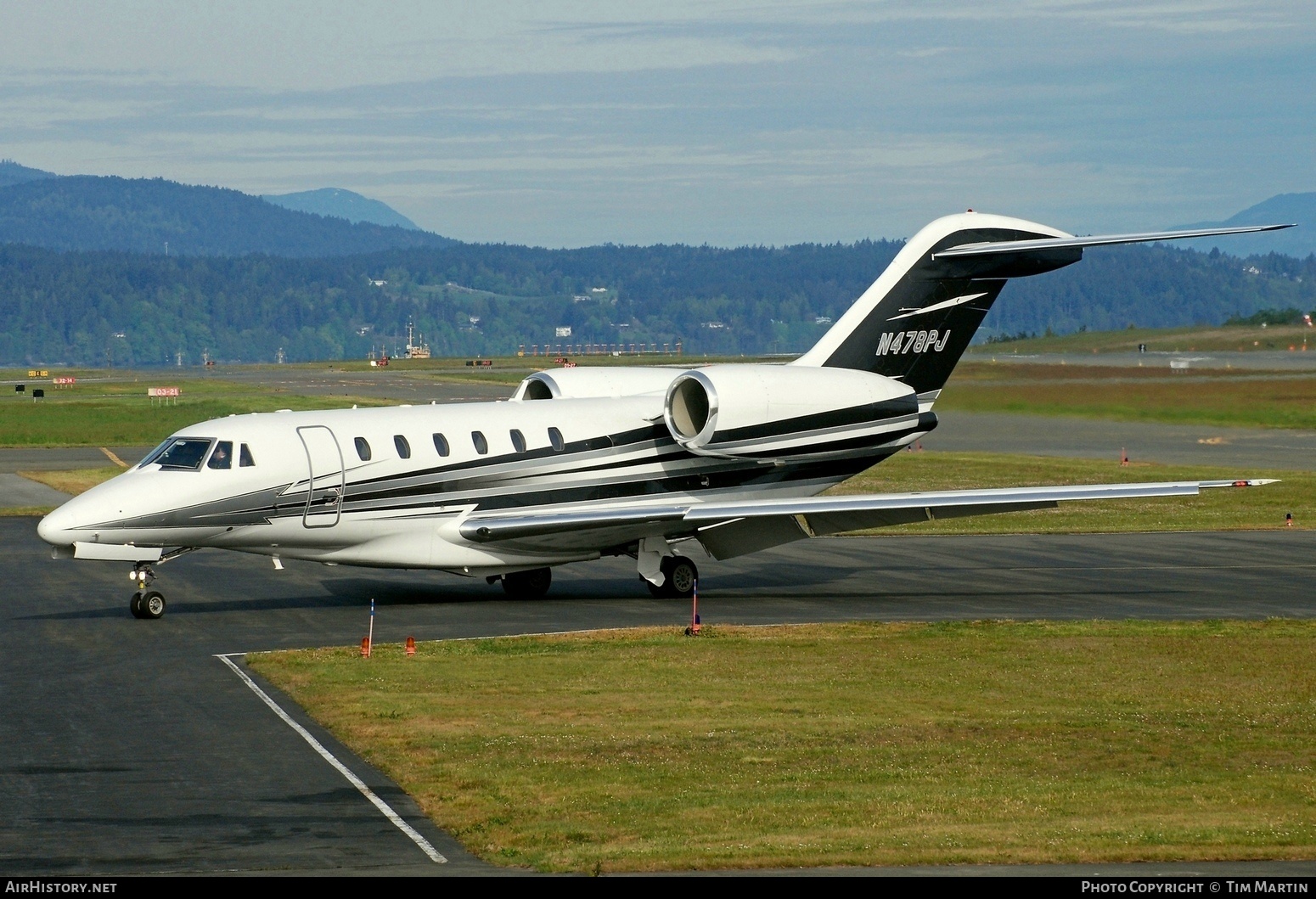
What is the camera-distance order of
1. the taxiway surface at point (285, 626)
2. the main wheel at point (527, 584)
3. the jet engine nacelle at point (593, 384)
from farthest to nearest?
1. the jet engine nacelle at point (593, 384)
2. the main wheel at point (527, 584)
3. the taxiway surface at point (285, 626)

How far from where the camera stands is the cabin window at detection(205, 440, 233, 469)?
2706 cm

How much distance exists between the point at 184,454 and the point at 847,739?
13.6 meters

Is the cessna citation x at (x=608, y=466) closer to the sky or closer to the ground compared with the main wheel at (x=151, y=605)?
closer to the sky

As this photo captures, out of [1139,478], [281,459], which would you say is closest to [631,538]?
[281,459]

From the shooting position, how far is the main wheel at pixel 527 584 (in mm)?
31141

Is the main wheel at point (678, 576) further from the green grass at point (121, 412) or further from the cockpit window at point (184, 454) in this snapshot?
the green grass at point (121, 412)

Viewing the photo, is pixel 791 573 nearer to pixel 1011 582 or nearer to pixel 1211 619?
pixel 1011 582

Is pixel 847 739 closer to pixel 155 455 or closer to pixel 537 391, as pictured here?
pixel 155 455

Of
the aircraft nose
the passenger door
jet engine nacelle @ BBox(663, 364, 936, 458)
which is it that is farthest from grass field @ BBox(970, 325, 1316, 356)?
Answer: the aircraft nose

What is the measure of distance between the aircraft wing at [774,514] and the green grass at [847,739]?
9.95 ft

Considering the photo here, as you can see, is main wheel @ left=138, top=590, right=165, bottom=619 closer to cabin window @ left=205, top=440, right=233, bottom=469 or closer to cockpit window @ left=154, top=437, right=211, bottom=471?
cockpit window @ left=154, top=437, right=211, bottom=471

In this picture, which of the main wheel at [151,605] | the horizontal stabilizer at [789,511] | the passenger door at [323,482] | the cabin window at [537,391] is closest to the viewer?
the main wheel at [151,605]

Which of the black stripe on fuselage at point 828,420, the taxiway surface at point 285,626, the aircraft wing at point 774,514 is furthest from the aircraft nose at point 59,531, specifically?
the black stripe on fuselage at point 828,420

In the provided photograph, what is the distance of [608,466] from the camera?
99.3ft
